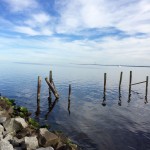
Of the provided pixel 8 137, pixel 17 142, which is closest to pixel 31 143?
pixel 17 142

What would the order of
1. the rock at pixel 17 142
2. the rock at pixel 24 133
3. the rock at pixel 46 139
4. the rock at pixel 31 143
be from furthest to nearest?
the rock at pixel 24 133 < the rock at pixel 46 139 < the rock at pixel 17 142 < the rock at pixel 31 143

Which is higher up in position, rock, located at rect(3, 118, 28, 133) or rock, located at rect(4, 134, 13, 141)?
rock, located at rect(3, 118, 28, 133)

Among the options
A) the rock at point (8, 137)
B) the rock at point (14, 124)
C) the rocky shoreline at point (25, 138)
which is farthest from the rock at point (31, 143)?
the rock at point (14, 124)

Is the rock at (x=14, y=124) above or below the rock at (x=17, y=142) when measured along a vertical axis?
above

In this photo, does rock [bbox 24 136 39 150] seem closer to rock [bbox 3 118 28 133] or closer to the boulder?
the boulder

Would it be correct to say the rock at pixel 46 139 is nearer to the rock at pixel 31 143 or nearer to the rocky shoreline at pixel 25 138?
the rocky shoreline at pixel 25 138

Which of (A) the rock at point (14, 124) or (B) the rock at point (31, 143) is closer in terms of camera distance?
(B) the rock at point (31, 143)

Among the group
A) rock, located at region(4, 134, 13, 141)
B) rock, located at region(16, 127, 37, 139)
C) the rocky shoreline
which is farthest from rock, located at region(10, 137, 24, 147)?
rock, located at region(16, 127, 37, 139)

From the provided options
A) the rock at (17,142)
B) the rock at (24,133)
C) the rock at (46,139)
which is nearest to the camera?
the rock at (17,142)

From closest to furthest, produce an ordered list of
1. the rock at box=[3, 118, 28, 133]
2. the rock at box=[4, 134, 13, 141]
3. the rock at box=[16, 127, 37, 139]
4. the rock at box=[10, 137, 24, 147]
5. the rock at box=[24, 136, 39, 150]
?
the rock at box=[24, 136, 39, 150] → the rock at box=[10, 137, 24, 147] → the rock at box=[4, 134, 13, 141] → the rock at box=[16, 127, 37, 139] → the rock at box=[3, 118, 28, 133]

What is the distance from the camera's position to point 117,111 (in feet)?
103

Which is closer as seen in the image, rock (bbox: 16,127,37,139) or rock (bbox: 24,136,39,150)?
rock (bbox: 24,136,39,150)

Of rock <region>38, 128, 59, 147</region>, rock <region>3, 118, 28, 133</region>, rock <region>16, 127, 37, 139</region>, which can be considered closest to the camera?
rock <region>38, 128, 59, 147</region>

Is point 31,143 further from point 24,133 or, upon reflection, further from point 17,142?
point 24,133
